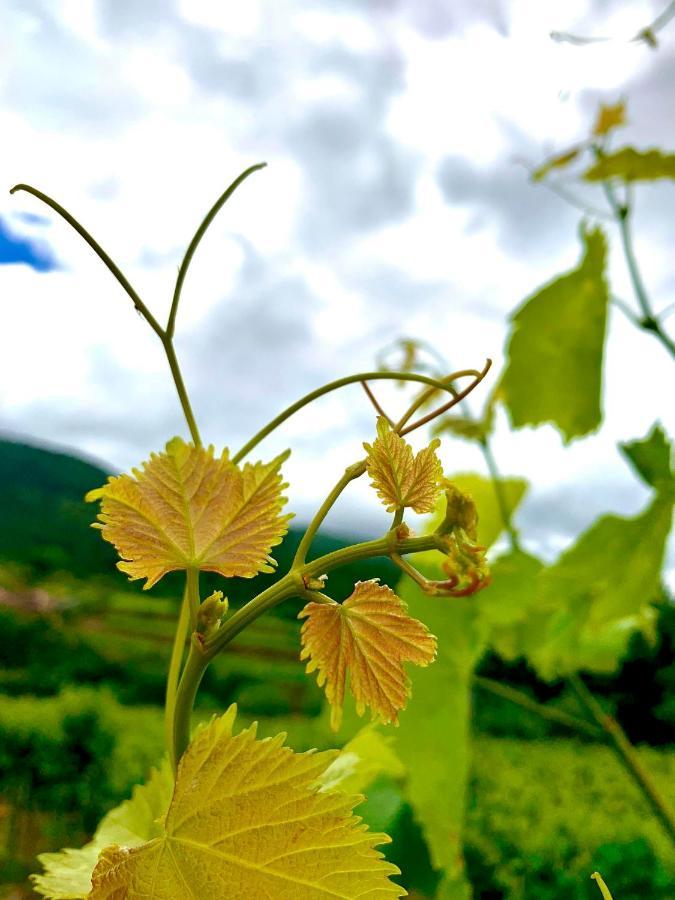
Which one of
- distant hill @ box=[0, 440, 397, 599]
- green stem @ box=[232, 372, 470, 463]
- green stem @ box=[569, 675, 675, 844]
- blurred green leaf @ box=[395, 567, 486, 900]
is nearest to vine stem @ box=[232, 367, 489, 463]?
green stem @ box=[232, 372, 470, 463]

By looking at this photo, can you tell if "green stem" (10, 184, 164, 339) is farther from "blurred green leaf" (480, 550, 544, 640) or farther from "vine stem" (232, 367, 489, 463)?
"blurred green leaf" (480, 550, 544, 640)

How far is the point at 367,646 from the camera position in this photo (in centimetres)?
17

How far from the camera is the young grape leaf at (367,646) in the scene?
17cm

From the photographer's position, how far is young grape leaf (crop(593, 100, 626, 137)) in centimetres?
81

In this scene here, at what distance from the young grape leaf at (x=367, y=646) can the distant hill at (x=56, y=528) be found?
108cm

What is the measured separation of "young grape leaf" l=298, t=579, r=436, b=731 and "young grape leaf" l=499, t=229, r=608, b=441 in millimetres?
603

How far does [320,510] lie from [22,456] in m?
12.6

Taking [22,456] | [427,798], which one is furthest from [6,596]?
[22,456]

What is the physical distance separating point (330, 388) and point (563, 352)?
60 cm

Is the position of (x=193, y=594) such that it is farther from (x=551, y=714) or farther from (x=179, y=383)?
(x=551, y=714)

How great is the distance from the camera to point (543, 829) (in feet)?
5.53

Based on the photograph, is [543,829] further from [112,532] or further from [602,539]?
[112,532]

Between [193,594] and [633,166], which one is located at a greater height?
[633,166]

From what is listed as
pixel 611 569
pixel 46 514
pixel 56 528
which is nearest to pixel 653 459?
pixel 611 569
